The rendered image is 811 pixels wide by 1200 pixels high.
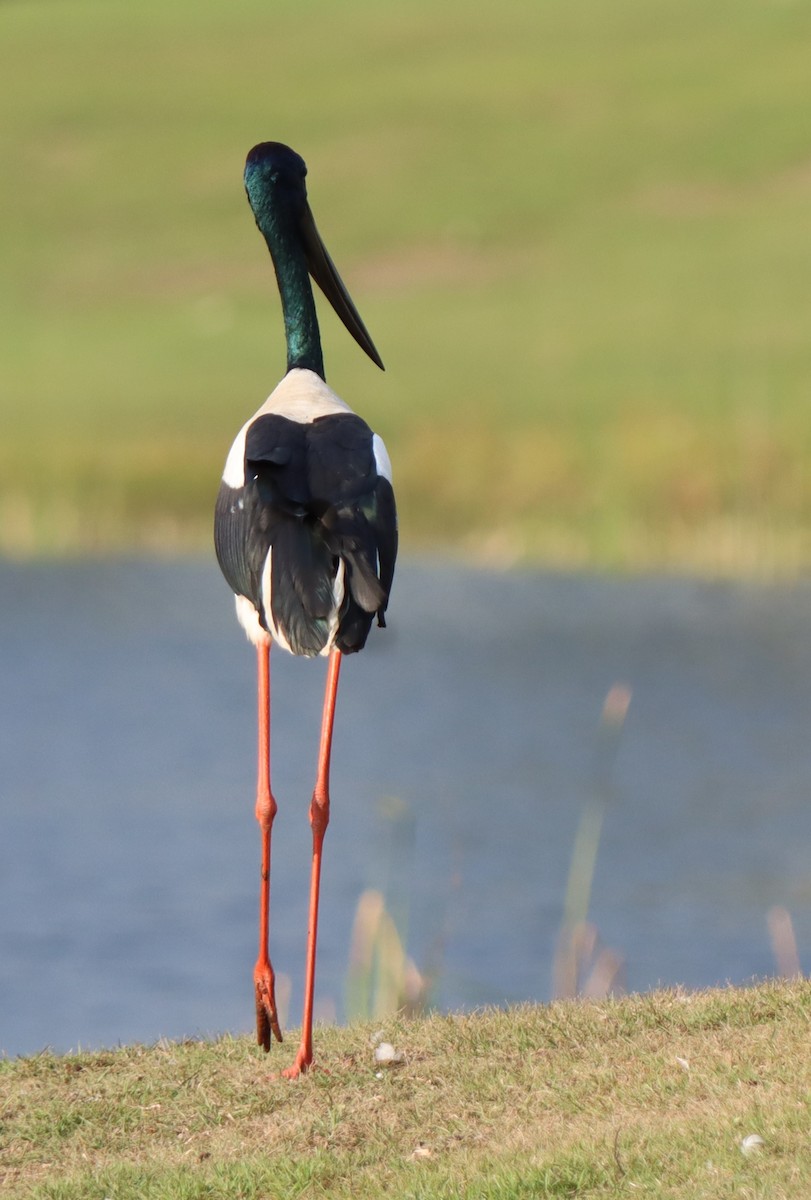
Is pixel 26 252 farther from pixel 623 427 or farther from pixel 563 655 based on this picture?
pixel 563 655

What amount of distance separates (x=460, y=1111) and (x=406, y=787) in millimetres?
12088

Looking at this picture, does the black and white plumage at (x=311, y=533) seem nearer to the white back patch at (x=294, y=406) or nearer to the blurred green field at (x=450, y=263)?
the white back patch at (x=294, y=406)

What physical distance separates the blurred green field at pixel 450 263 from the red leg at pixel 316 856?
2067 centimetres

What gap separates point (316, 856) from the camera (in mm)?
6852

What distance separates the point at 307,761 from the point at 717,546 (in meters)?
10.7

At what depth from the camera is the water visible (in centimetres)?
1314

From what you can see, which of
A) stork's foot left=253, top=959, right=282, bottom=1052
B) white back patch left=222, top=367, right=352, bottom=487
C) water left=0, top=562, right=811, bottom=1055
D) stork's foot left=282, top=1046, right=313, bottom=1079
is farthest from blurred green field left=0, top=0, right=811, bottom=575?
stork's foot left=282, top=1046, right=313, bottom=1079

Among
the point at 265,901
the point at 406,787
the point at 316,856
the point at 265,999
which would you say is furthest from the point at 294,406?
the point at 406,787

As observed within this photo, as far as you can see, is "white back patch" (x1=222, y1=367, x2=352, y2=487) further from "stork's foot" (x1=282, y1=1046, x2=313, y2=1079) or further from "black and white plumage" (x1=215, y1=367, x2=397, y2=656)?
"stork's foot" (x1=282, y1=1046, x2=313, y2=1079)

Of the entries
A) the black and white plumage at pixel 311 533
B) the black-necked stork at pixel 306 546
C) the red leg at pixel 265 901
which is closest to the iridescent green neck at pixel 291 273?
the black-necked stork at pixel 306 546

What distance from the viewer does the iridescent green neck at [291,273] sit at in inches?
311

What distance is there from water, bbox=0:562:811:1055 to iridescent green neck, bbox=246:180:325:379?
243 cm

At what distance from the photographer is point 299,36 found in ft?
193

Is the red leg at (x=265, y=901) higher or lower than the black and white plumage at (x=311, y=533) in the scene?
lower
